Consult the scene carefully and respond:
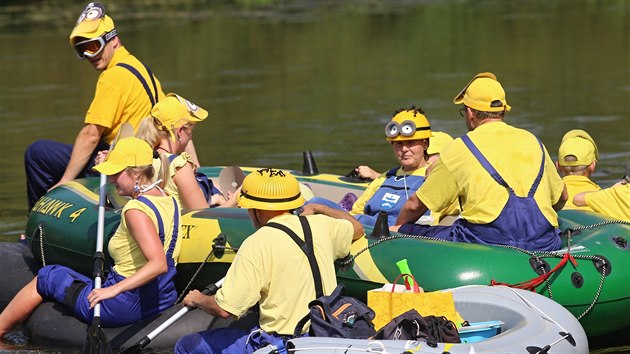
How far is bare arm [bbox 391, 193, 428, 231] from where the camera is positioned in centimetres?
717

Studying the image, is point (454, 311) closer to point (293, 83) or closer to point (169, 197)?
point (169, 197)

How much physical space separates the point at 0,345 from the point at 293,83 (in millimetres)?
12314

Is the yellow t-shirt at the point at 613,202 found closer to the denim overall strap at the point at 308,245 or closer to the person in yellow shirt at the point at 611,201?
the person in yellow shirt at the point at 611,201

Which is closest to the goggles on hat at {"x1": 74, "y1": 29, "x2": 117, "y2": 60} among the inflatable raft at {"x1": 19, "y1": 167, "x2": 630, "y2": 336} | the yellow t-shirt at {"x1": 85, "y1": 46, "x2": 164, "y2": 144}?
the yellow t-shirt at {"x1": 85, "y1": 46, "x2": 164, "y2": 144}

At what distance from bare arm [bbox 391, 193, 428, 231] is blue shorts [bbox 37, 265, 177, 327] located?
1436 mm

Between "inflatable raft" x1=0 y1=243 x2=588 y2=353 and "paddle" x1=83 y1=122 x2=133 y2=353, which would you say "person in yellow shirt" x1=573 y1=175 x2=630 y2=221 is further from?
"paddle" x1=83 y1=122 x2=133 y2=353

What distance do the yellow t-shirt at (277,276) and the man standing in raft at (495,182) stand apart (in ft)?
3.38

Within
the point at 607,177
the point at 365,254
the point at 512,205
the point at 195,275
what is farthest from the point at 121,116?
the point at 607,177

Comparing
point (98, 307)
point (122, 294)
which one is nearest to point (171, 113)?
point (122, 294)

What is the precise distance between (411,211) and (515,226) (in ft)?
→ 2.23

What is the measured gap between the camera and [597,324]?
691 centimetres

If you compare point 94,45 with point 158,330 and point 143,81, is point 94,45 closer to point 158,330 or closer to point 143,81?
point 143,81

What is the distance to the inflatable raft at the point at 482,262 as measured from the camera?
6684 mm

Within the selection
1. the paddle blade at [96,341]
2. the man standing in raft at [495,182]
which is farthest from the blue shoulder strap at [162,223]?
the man standing in raft at [495,182]
